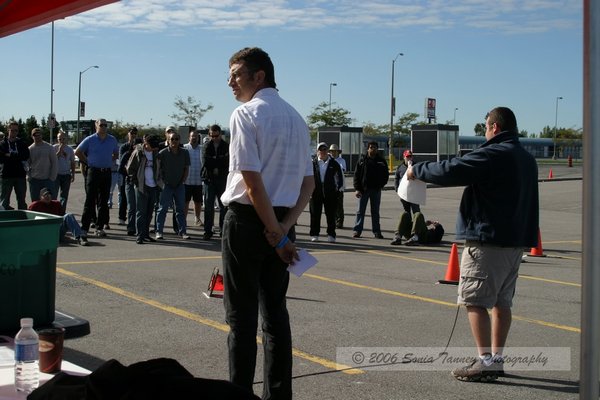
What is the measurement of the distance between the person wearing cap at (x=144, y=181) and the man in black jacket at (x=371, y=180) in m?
4.11

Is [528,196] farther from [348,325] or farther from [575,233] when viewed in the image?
[575,233]

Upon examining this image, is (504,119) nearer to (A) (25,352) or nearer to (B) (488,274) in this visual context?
(B) (488,274)

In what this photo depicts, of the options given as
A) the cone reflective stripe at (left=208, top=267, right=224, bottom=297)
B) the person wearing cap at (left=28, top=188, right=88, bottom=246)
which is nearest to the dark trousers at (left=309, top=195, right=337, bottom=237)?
the person wearing cap at (left=28, top=188, right=88, bottom=246)

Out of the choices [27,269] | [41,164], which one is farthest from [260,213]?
[41,164]

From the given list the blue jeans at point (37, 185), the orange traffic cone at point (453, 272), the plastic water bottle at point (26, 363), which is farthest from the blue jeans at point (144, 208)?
the plastic water bottle at point (26, 363)

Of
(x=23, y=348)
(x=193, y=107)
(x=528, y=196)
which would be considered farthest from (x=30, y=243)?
(x=193, y=107)

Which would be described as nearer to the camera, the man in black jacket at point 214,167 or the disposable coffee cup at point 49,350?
the disposable coffee cup at point 49,350

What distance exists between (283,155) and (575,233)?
15508 mm

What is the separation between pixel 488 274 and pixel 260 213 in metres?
2.05

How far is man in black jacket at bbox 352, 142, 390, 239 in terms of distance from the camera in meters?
15.6

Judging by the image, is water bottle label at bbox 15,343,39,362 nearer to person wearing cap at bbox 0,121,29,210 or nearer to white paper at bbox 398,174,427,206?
white paper at bbox 398,174,427,206

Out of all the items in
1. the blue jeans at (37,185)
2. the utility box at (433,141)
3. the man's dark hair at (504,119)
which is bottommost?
the blue jeans at (37,185)

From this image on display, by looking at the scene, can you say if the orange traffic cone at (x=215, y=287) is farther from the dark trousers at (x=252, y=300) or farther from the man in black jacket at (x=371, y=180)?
the man in black jacket at (x=371, y=180)

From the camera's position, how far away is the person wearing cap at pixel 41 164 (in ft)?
49.5
